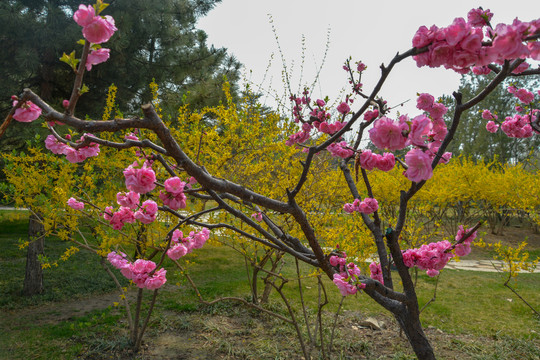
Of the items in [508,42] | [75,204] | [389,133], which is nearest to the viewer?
[508,42]

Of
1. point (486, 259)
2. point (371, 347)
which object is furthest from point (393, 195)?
point (371, 347)

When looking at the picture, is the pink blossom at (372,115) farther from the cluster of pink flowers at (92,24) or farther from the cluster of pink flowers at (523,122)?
the cluster of pink flowers at (92,24)

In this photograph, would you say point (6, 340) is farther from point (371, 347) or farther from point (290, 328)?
point (371, 347)

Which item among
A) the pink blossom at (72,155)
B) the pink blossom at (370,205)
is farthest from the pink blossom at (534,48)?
the pink blossom at (72,155)

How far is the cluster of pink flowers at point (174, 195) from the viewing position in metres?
1.38

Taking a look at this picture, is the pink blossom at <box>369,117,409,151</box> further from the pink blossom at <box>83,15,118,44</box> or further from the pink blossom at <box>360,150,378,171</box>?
the pink blossom at <box>83,15,118,44</box>

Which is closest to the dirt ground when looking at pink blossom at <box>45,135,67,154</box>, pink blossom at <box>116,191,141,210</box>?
pink blossom at <box>116,191,141,210</box>

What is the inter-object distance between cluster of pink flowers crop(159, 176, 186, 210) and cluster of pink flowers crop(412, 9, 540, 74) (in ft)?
3.43

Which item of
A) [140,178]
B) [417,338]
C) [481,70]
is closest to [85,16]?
[140,178]

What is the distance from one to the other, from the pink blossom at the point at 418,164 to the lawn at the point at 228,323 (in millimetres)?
2522

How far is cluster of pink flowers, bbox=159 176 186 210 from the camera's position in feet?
4.54

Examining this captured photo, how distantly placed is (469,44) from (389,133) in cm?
36

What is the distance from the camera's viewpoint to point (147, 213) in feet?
5.52

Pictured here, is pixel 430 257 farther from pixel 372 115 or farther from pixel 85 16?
pixel 85 16
